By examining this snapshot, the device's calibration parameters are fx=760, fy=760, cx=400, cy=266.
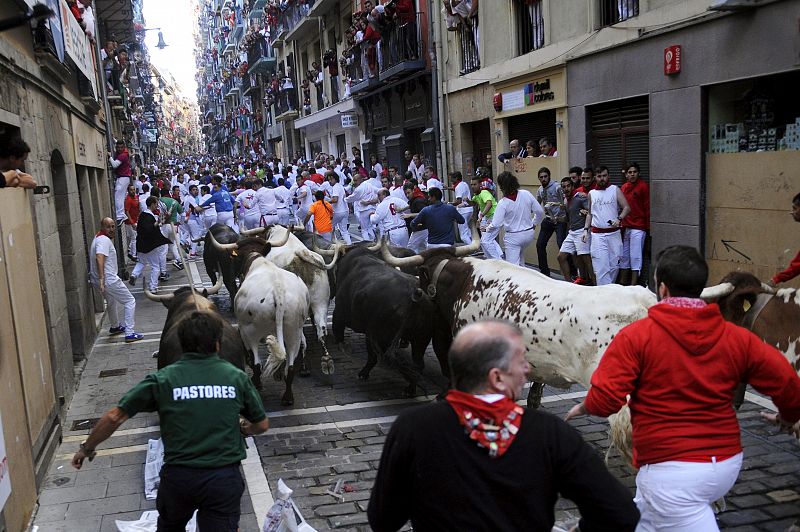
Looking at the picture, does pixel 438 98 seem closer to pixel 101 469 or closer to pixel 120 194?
pixel 120 194

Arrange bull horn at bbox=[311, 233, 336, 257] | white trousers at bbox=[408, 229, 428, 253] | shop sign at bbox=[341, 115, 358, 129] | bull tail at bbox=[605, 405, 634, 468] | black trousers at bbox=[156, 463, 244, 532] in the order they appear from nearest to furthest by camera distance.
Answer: black trousers at bbox=[156, 463, 244, 532], bull tail at bbox=[605, 405, 634, 468], bull horn at bbox=[311, 233, 336, 257], white trousers at bbox=[408, 229, 428, 253], shop sign at bbox=[341, 115, 358, 129]

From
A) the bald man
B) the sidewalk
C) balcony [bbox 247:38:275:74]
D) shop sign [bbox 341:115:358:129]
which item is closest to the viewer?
the sidewalk

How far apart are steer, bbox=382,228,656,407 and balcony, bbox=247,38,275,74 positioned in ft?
161

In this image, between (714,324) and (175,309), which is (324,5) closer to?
(175,309)

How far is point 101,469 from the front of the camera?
612 cm

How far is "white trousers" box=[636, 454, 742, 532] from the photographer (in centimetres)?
302

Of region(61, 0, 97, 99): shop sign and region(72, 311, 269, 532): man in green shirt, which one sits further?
region(61, 0, 97, 99): shop sign

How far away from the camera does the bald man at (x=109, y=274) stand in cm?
1044

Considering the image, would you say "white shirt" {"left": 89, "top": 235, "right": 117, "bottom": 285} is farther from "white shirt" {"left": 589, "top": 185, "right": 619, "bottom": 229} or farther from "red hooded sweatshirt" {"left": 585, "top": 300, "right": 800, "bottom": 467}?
"red hooded sweatshirt" {"left": 585, "top": 300, "right": 800, "bottom": 467}

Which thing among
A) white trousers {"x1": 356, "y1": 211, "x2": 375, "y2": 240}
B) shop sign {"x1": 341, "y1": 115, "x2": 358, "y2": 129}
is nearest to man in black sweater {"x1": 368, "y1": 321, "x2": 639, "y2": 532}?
white trousers {"x1": 356, "y1": 211, "x2": 375, "y2": 240}

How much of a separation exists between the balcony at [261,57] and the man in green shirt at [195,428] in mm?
51633

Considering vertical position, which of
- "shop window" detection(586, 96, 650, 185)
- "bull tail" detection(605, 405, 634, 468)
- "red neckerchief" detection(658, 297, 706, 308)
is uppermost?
"shop window" detection(586, 96, 650, 185)

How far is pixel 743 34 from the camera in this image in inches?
386

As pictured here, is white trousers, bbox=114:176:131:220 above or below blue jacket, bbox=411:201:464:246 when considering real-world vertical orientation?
above
